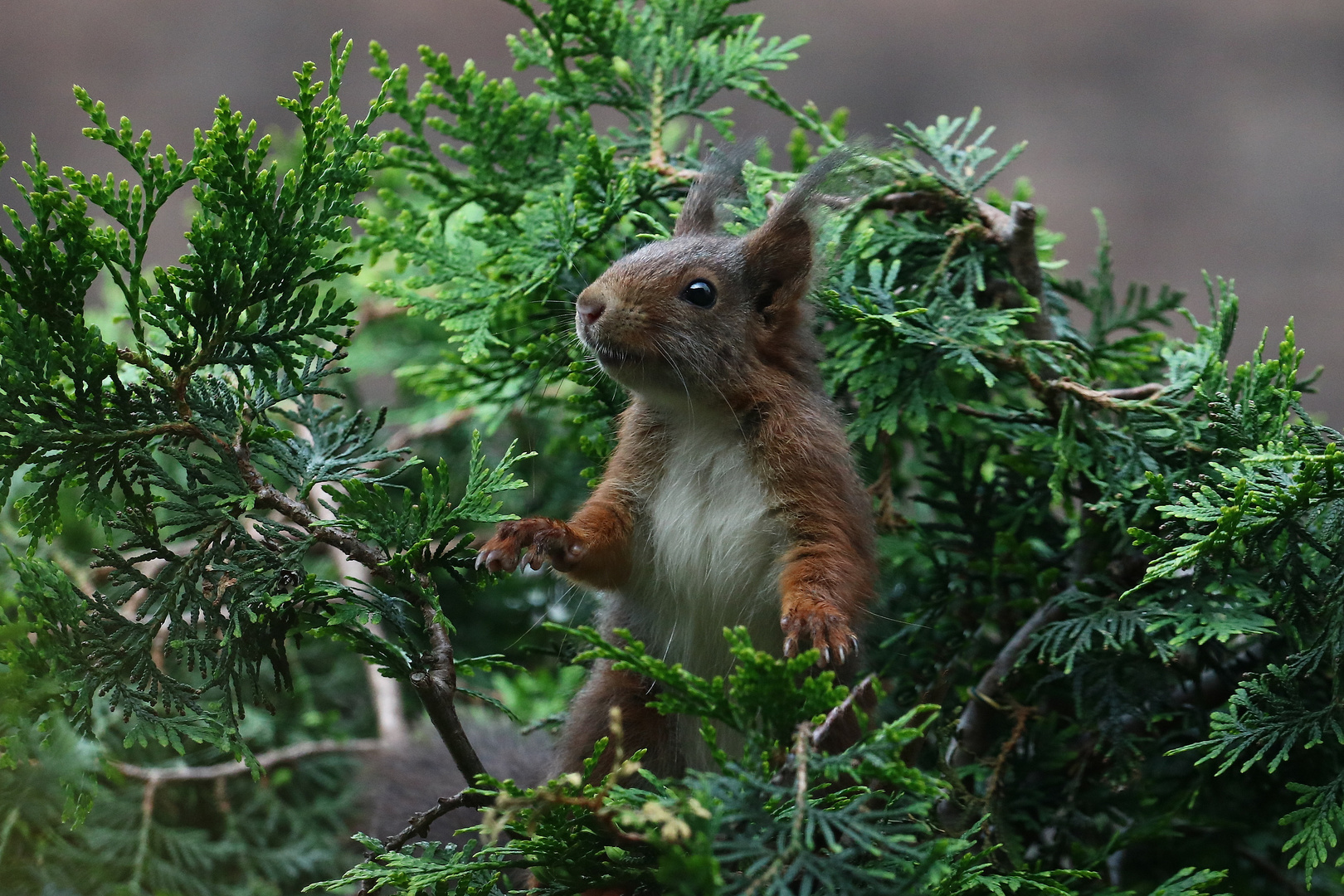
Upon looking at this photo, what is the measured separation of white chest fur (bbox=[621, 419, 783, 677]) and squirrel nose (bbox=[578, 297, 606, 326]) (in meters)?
0.22

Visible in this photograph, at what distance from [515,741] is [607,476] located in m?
0.82

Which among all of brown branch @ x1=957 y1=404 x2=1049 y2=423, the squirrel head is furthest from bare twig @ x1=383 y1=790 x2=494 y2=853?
brown branch @ x1=957 y1=404 x2=1049 y2=423

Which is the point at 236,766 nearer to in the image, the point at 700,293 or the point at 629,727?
the point at 629,727

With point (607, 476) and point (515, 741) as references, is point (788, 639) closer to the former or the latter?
point (607, 476)

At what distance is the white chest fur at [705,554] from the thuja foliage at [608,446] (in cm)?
16

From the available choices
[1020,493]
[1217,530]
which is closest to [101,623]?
[1217,530]

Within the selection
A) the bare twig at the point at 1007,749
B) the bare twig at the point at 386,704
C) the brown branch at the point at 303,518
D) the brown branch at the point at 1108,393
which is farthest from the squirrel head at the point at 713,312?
the bare twig at the point at 386,704

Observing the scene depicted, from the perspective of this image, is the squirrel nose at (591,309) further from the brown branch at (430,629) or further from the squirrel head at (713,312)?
the brown branch at (430,629)

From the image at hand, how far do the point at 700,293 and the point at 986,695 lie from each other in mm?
729

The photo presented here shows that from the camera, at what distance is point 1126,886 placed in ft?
5.60

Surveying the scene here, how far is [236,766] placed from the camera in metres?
2.08

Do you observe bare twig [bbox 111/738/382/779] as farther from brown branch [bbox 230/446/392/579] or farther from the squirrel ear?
the squirrel ear

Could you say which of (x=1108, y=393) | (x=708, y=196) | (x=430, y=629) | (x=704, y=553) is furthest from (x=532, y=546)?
(x=1108, y=393)

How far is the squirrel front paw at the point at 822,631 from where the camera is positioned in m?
1.22
